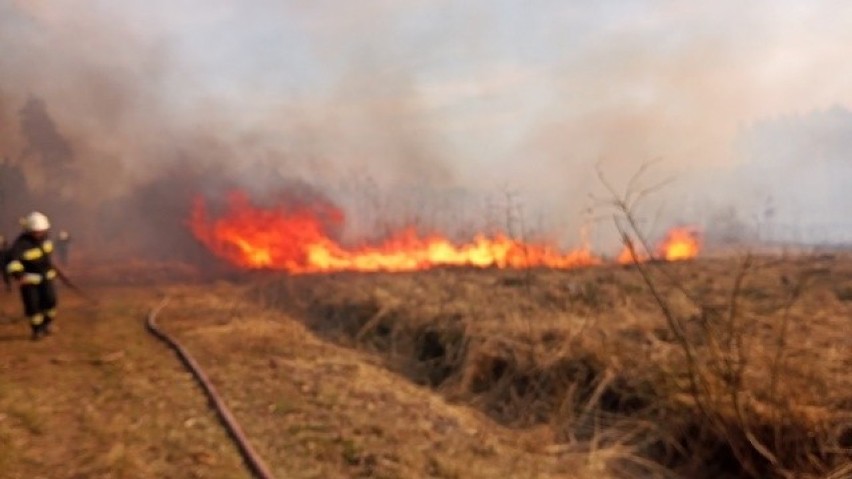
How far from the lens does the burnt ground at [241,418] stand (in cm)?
566

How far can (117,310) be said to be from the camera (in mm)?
13102

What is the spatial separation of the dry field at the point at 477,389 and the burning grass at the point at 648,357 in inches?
1.0

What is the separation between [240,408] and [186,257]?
23.7 m

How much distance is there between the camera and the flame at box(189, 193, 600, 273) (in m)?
19.0

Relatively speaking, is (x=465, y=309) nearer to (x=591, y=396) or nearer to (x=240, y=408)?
(x=591, y=396)

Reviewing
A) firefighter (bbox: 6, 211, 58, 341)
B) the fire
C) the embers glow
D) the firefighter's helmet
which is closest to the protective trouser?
firefighter (bbox: 6, 211, 58, 341)

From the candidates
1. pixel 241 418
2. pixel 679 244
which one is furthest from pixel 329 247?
pixel 241 418

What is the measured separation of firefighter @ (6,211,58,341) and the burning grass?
4.16 meters

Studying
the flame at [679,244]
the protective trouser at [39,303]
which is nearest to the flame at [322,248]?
the flame at [679,244]

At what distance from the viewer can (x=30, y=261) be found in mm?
9820

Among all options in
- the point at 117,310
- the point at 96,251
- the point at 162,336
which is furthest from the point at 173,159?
the point at 162,336

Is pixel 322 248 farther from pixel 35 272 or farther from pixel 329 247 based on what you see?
pixel 35 272

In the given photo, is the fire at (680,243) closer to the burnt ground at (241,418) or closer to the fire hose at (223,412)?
the burnt ground at (241,418)

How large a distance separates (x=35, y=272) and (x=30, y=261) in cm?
17
